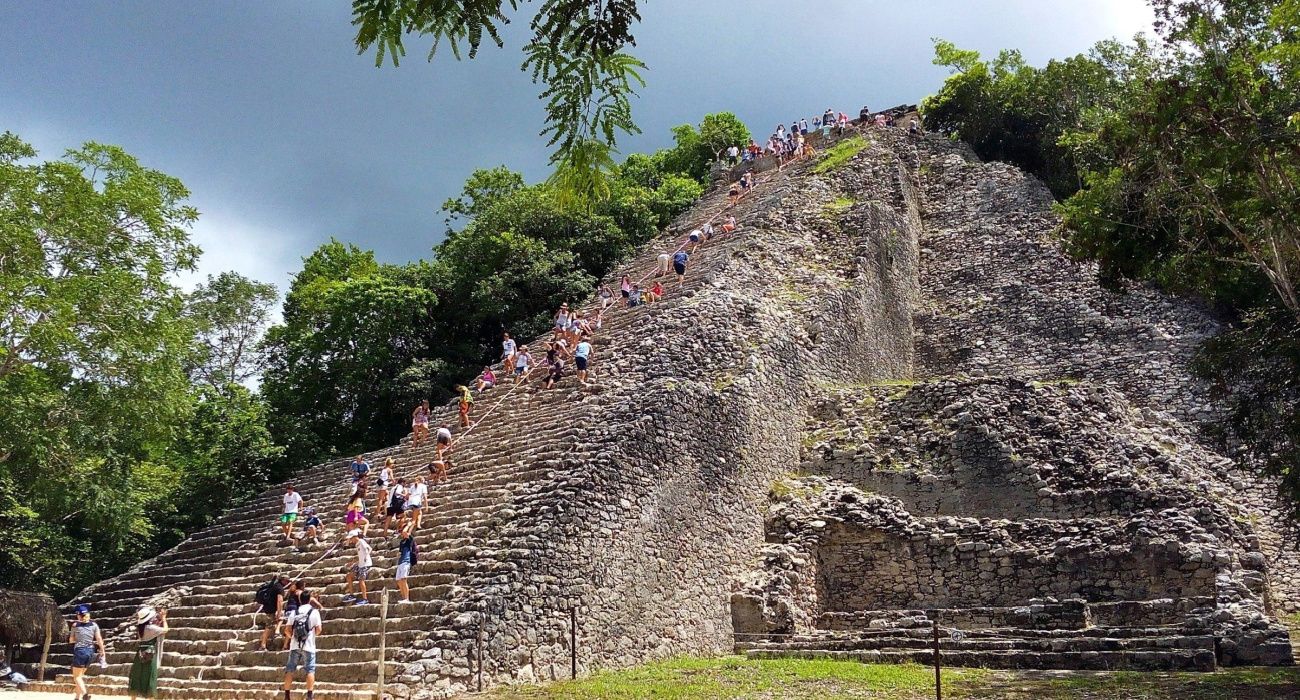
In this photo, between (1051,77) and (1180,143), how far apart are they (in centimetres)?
2101

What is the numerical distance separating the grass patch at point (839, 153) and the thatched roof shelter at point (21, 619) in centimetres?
1994

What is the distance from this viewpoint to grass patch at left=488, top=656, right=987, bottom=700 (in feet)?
27.4

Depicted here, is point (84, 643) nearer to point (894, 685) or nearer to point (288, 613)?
point (288, 613)

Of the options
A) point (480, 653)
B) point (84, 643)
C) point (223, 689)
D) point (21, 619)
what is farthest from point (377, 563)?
point (21, 619)

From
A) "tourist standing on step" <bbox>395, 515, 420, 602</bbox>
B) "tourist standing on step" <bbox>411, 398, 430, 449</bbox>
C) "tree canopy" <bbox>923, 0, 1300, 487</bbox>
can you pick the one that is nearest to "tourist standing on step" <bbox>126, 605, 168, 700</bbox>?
"tourist standing on step" <bbox>395, 515, 420, 602</bbox>

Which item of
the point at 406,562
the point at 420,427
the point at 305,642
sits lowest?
the point at 305,642

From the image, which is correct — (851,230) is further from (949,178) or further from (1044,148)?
(1044,148)

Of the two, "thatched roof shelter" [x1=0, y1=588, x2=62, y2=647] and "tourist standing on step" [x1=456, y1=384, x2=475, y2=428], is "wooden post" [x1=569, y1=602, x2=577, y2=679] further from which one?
"thatched roof shelter" [x1=0, y1=588, x2=62, y2=647]

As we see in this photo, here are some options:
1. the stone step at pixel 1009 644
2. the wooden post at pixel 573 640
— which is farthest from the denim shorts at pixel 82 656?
the stone step at pixel 1009 644

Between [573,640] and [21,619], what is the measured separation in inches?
334

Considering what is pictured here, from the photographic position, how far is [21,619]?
42.5 ft

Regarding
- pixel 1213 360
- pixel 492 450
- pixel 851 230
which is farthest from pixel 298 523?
pixel 851 230

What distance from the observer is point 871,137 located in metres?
28.6

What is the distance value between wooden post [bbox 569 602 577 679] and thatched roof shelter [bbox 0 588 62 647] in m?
8.13
